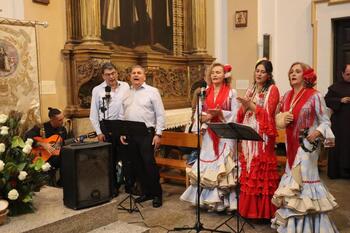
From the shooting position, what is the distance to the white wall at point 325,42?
21.6 ft

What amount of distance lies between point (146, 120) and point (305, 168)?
66.6 inches

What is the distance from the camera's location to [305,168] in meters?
3.28

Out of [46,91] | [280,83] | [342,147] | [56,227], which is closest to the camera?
[56,227]

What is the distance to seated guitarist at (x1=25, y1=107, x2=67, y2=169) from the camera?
15.0 ft

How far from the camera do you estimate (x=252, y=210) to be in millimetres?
3693

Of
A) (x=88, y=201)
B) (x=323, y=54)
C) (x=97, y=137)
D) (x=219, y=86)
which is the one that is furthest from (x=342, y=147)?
(x=88, y=201)

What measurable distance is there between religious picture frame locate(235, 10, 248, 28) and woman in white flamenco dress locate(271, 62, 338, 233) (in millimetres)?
4077

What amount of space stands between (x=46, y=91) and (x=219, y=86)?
2.09 m

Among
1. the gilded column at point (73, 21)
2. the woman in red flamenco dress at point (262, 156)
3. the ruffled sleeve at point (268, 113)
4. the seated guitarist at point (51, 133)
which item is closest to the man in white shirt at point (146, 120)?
the seated guitarist at point (51, 133)

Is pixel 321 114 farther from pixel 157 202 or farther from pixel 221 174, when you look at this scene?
pixel 157 202

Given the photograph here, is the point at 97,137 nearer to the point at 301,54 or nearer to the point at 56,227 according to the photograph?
the point at 56,227

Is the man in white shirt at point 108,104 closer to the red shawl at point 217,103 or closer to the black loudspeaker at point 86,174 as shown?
the red shawl at point 217,103

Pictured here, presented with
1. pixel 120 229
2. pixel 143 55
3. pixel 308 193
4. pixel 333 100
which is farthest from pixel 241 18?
pixel 120 229

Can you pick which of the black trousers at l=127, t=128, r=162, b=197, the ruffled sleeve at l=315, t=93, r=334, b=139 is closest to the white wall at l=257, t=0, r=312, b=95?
the black trousers at l=127, t=128, r=162, b=197
